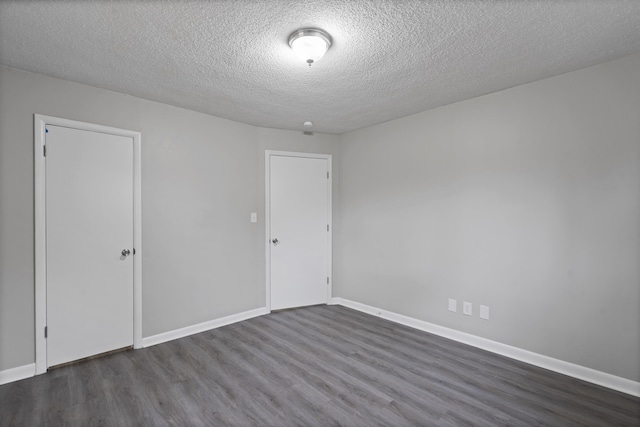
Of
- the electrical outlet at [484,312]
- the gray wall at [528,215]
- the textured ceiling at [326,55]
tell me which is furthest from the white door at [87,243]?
the electrical outlet at [484,312]

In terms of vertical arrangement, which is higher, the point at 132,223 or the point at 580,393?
the point at 132,223

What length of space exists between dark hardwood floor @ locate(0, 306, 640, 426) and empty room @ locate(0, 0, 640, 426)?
0.02m

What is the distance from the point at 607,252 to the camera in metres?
2.37

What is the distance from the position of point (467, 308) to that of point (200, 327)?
2.87m

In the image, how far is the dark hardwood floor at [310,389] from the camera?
203 centimetres

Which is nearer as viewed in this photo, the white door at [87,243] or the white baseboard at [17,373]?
the white baseboard at [17,373]

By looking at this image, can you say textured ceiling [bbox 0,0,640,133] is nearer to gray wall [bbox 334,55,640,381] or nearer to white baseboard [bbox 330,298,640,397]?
gray wall [bbox 334,55,640,381]

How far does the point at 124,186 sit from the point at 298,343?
7.53 feet

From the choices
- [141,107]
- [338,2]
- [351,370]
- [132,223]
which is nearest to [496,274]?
[351,370]

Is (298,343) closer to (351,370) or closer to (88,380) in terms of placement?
(351,370)

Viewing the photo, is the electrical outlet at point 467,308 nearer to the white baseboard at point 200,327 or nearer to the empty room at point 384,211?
the empty room at point 384,211

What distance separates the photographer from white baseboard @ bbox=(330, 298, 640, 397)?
7.54 ft

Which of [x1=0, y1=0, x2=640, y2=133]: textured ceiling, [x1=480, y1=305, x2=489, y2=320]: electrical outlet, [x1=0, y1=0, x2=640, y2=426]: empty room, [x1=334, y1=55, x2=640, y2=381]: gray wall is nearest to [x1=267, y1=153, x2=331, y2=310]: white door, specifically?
[x1=0, y1=0, x2=640, y2=426]: empty room

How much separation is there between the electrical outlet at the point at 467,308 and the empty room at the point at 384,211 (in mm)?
39
